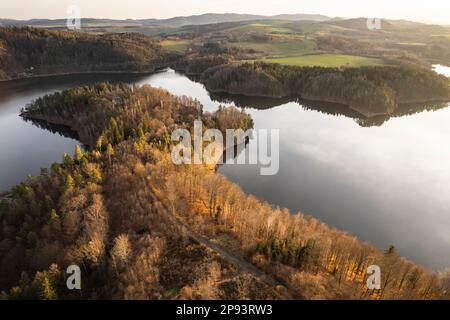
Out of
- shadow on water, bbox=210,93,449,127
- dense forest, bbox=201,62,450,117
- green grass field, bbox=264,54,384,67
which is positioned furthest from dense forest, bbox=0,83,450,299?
green grass field, bbox=264,54,384,67

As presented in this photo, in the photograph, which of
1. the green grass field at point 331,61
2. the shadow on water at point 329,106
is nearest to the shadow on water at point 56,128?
the shadow on water at point 329,106

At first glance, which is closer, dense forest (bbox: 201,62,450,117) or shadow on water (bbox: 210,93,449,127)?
shadow on water (bbox: 210,93,449,127)

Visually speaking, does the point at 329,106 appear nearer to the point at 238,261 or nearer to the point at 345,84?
the point at 345,84

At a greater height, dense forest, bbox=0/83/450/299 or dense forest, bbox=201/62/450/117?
dense forest, bbox=201/62/450/117

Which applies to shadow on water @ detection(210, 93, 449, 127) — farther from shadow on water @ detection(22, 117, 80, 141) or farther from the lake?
shadow on water @ detection(22, 117, 80, 141)

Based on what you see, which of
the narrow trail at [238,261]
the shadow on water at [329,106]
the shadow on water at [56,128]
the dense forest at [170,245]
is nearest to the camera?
the dense forest at [170,245]

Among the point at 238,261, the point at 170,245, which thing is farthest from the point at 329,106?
the point at 170,245

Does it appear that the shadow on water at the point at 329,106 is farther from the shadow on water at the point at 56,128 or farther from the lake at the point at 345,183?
the shadow on water at the point at 56,128

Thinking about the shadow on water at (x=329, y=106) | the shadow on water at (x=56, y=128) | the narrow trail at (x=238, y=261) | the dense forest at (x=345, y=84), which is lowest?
the narrow trail at (x=238, y=261)
